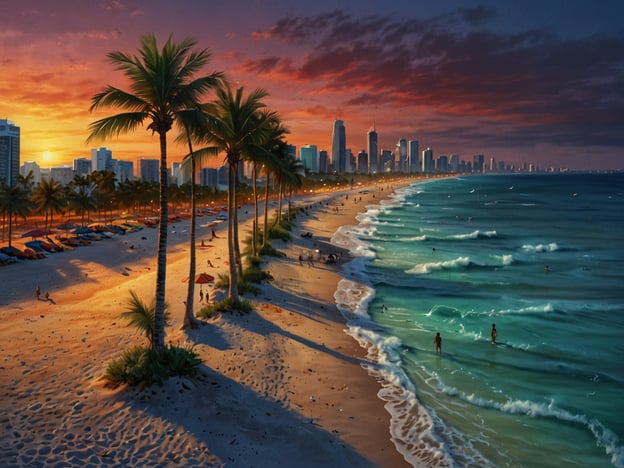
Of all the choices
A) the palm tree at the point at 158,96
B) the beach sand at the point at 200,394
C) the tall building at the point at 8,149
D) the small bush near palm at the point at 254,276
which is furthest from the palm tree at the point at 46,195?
the tall building at the point at 8,149

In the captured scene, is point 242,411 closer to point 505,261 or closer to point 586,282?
point 586,282

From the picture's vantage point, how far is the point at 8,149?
14012cm

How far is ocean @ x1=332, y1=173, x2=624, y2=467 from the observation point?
13.5 meters

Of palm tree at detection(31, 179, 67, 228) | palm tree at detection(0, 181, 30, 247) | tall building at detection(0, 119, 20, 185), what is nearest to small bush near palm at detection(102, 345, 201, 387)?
palm tree at detection(0, 181, 30, 247)

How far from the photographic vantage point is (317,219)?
78688 millimetres

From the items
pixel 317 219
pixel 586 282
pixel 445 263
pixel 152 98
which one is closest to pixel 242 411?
pixel 152 98

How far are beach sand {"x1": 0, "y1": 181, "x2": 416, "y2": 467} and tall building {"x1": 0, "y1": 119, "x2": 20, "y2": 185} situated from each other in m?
144

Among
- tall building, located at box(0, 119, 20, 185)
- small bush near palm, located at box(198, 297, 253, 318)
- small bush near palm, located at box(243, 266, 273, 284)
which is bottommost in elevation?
small bush near palm, located at box(198, 297, 253, 318)

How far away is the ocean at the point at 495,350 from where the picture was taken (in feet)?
44.3

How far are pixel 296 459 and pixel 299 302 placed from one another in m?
15.3

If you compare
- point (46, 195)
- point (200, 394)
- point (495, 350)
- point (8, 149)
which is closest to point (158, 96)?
point (200, 394)

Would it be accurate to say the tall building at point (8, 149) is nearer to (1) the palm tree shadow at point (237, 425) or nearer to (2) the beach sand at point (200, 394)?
(2) the beach sand at point (200, 394)

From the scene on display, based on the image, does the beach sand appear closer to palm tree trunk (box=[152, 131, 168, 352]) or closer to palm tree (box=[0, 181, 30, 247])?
palm tree trunk (box=[152, 131, 168, 352])

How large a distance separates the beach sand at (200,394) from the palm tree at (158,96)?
8.56 ft
